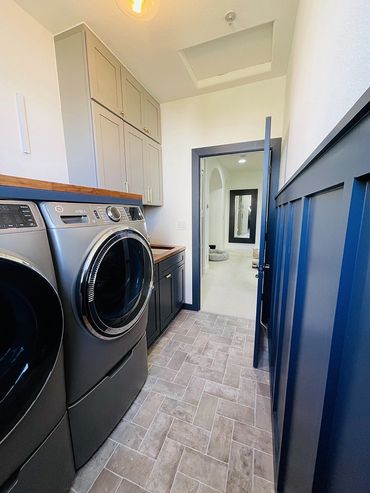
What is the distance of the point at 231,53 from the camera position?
1.82 metres

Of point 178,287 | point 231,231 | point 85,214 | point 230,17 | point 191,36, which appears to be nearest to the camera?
point 85,214

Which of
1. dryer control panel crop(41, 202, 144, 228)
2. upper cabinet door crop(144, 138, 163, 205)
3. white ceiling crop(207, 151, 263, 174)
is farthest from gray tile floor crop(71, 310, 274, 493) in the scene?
white ceiling crop(207, 151, 263, 174)

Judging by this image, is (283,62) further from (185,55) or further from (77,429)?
(77,429)

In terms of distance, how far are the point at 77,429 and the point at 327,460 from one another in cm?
108

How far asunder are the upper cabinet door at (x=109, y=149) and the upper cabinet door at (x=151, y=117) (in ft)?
1.56

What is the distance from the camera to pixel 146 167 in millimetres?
2309

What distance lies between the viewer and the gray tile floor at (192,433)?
1.02 metres

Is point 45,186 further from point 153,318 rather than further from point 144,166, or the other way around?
point 144,166

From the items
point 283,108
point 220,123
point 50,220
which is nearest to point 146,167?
point 220,123

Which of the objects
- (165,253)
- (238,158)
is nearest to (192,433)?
(165,253)

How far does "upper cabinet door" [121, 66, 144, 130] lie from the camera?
1890mm

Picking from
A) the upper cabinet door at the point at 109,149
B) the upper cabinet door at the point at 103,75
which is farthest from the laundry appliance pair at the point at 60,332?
the upper cabinet door at the point at 103,75

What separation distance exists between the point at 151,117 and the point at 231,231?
5.19m

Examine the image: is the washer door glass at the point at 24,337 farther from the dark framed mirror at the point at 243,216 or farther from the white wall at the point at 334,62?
the dark framed mirror at the point at 243,216
